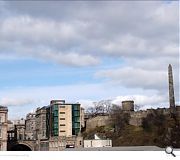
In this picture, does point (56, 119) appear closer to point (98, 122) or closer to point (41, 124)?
point (41, 124)

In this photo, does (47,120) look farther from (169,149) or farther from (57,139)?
(169,149)

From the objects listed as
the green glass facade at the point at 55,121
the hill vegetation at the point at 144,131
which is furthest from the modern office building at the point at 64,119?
the hill vegetation at the point at 144,131

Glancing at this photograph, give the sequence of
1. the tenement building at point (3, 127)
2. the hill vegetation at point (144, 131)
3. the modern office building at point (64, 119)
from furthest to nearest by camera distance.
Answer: the modern office building at point (64, 119), the tenement building at point (3, 127), the hill vegetation at point (144, 131)

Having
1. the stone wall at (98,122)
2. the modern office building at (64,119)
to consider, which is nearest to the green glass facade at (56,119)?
the modern office building at (64,119)

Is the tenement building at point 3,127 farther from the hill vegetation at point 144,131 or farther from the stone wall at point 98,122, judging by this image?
the hill vegetation at point 144,131

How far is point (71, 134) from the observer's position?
578 feet

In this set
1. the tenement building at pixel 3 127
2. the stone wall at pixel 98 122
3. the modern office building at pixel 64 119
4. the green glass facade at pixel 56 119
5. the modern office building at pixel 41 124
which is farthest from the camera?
the modern office building at pixel 41 124

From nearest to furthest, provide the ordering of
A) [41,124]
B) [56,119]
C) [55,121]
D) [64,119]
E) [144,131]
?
[144,131] < [64,119] < [55,121] < [56,119] < [41,124]

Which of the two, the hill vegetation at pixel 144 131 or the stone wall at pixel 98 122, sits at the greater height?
the stone wall at pixel 98 122

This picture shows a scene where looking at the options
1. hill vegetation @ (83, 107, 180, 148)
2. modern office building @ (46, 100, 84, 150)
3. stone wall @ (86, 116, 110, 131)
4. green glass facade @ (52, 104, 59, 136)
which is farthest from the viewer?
green glass facade @ (52, 104, 59, 136)

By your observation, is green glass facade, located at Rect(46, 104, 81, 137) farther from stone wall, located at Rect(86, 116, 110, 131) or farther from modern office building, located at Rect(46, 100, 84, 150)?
stone wall, located at Rect(86, 116, 110, 131)

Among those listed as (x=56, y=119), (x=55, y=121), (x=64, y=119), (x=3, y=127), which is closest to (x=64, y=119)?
(x=64, y=119)

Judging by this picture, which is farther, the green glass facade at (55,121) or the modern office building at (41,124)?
the modern office building at (41,124)

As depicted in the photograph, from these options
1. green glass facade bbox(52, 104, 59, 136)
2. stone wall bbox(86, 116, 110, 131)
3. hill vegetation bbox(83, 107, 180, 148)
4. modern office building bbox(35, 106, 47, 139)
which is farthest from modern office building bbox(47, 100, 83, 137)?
hill vegetation bbox(83, 107, 180, 148)
